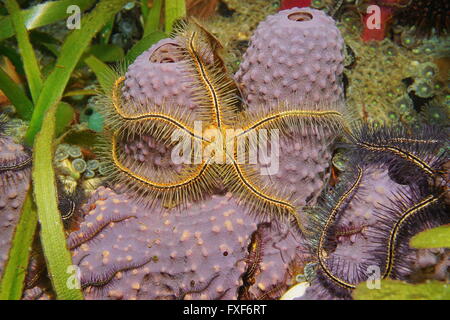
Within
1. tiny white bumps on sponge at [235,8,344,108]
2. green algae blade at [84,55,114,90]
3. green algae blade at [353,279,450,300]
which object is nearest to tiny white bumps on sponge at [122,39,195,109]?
tiny white bumps on sponge at [235,8,344,108]

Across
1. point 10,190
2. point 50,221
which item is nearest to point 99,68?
point 10,190

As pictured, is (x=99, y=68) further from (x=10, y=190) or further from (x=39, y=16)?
(x=10, y=190)

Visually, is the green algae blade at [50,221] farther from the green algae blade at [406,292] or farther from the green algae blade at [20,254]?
the green algae blade at [406,292]

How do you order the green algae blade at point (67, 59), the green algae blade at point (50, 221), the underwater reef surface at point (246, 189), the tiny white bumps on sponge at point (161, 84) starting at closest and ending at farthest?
the green algae blade at point (50, 221), the underwater reef surface at point (246, 189), the tiny white bumps on sponge at point (161, 84), the green algae blade at point (67, 59)

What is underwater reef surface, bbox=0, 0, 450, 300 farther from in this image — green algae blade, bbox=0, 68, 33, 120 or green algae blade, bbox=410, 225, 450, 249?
green algae blade, bbox=0, 68, 33, 120

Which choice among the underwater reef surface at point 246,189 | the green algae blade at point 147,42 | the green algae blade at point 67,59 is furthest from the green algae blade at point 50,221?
the green algae blade at point 147,42
